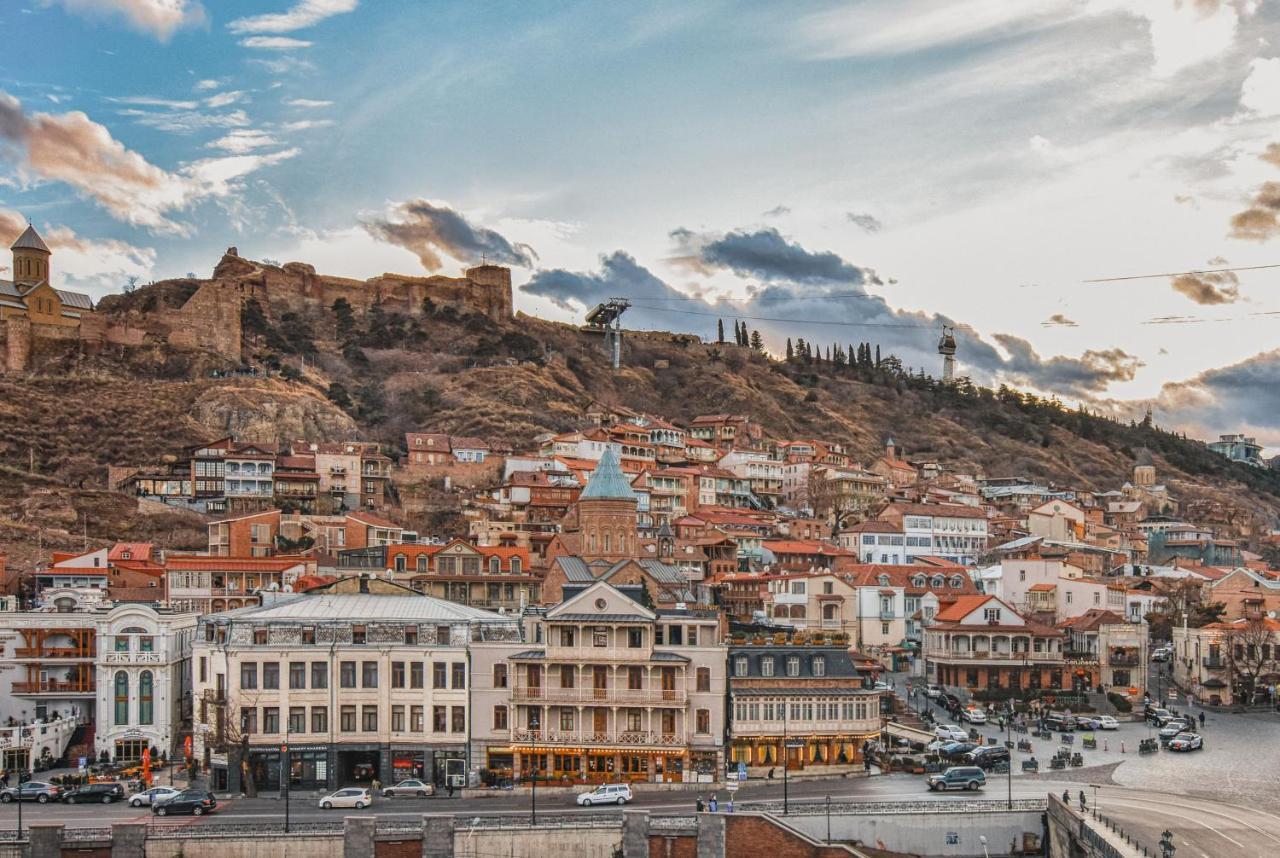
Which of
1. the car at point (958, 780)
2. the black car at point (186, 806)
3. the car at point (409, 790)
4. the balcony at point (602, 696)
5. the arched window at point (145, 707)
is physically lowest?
the car at point (409, 790)

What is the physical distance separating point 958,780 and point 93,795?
31.2 meters

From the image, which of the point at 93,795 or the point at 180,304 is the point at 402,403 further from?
the point at 93,795

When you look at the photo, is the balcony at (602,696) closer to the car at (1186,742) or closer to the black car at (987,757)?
the black car at (987,757)

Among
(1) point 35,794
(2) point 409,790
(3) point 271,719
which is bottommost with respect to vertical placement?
(2) point 409,790

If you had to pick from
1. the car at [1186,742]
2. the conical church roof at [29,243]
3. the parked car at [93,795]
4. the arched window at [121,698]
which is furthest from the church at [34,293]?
the car at [1186,742]

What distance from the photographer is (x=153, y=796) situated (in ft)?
157

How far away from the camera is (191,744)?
2235 inches

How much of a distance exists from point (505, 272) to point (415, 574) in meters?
111

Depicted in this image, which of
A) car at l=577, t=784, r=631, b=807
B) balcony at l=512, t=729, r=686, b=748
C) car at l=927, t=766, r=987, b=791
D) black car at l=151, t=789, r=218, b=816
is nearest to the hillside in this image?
black car at l=151, t=789, r=218, b=816

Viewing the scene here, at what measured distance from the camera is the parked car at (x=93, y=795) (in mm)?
49562

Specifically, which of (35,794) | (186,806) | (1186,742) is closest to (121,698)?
(35,794)

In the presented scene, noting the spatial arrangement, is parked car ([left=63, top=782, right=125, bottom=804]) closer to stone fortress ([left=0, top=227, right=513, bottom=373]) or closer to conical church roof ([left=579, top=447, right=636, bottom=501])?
conical church roof ([left=579, top=447, right=636, bottom=501])

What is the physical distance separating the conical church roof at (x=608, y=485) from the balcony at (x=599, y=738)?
33989 millimetres

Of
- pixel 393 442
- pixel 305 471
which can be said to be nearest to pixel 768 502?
pixel 393 442
